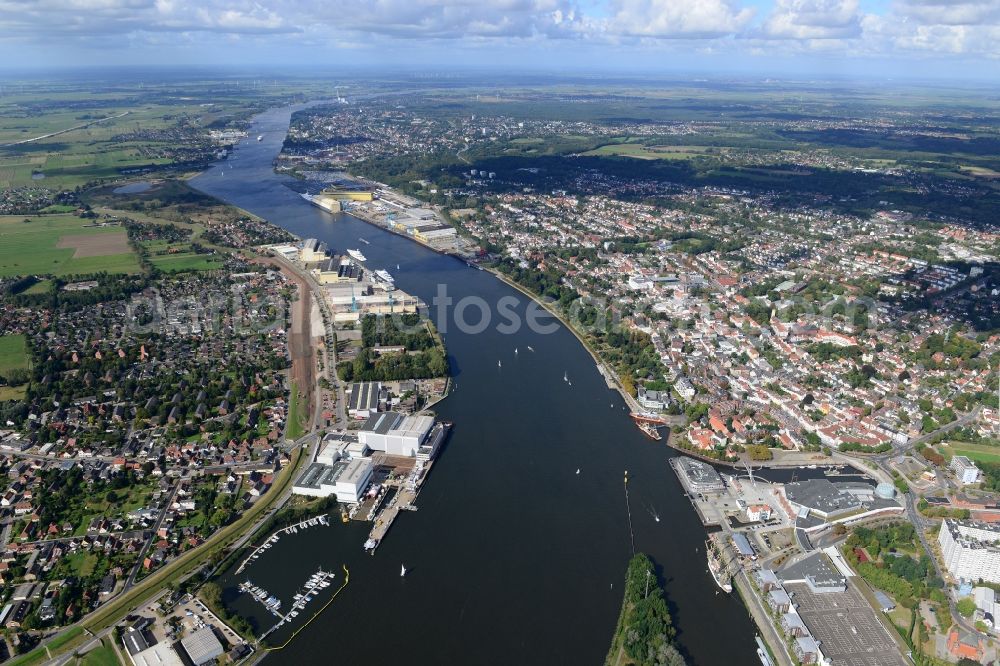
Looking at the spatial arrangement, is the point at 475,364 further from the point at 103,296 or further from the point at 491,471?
the point at 103,296

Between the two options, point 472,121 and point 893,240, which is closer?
point 893,240

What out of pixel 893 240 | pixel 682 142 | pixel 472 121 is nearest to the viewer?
pixel 893 240

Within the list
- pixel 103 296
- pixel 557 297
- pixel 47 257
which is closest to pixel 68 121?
pixel 47 257

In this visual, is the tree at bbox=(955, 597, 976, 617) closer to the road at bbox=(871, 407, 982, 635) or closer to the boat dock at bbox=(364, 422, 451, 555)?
the road at bbox=(871, 407, 982, 635)

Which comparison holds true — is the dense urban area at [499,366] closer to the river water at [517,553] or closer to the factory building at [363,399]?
the factory building at [363,399]

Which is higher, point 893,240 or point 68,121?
point 68,121

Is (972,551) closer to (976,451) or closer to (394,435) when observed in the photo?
(976,451)

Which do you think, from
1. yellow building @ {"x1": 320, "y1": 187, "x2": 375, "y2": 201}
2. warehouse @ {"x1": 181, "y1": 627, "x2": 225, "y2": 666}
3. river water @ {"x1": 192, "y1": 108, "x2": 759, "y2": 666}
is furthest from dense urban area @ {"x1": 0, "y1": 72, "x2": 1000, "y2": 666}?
river water @ {"x1": 192, "y1": 108, "x2": 759, "y2": 666}

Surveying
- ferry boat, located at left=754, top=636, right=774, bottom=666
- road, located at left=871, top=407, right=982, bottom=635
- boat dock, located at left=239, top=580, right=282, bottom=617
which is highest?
boat dock, located at left=239, top=580, right=282, bottom=617
